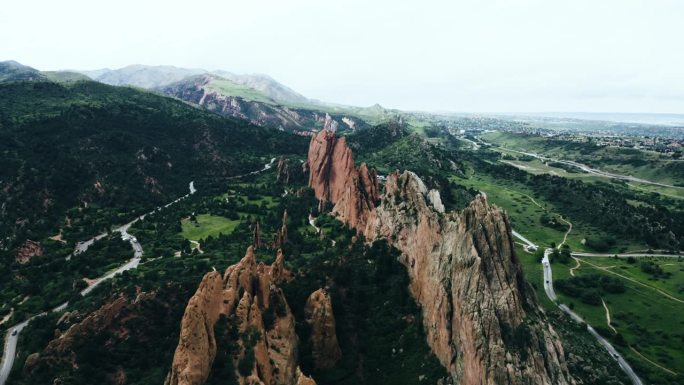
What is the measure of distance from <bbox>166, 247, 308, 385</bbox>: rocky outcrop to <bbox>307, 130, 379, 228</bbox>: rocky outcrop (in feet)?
169

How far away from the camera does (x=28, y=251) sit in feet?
422

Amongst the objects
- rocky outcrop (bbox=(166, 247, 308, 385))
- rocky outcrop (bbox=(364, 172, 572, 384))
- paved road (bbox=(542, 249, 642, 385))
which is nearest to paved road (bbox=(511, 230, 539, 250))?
paved road (bbox=(542, 249, 642, 385))

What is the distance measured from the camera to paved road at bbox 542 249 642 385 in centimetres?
9103

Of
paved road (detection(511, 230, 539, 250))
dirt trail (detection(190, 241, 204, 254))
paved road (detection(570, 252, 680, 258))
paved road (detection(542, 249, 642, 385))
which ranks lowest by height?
paved road (detection(542, 249, 642, 385))

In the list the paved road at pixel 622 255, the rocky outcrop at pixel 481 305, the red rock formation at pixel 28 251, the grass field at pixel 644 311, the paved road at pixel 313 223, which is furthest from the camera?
the paved road at pixel 622 255

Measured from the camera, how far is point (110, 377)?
229ft

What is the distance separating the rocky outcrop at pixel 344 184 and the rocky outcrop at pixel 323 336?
4604cm

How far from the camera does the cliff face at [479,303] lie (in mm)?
52625

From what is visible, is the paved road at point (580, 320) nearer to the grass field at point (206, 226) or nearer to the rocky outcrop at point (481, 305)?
the rocky outcrop at point (481, 305)

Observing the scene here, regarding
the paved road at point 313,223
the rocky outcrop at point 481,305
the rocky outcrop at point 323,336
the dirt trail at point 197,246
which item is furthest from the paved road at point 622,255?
the dirt trail at point 197,246

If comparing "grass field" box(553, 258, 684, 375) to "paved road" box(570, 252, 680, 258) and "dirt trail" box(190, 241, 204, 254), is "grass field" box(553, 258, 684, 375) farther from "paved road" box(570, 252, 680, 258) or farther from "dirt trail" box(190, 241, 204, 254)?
"dirt trail" box(190, 241, 204, 254)

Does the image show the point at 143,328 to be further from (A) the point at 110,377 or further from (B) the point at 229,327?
(B) the point at 229,327

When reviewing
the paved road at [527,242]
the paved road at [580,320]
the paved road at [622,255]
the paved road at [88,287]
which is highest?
the paved road at [622,255]

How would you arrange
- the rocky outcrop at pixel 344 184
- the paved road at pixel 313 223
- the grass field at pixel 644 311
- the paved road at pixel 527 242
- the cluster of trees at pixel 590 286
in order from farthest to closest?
the paved road at pixel 527 242, the paved road at pixel 313 223, the rocky outcrop at pixel 344 184, the cluster of trees at pixel 590 286, the grass field at pixel 644 311
